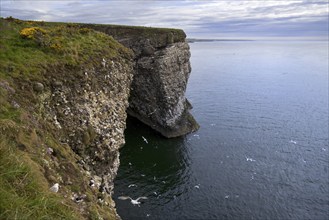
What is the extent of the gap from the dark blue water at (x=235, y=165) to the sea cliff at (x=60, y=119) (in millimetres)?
13488

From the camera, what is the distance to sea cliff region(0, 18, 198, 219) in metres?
9.34

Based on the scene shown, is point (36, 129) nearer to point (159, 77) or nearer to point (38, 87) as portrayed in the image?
point (38, 87)

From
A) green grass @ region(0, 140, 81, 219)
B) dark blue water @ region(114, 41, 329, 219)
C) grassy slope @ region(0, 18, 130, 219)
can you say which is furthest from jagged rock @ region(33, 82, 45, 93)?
dark blue water @ region(114, 41, 329, 219)

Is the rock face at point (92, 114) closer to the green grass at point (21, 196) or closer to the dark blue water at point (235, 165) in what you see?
the green grass at point (21, 196)

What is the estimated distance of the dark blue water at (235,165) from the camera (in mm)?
35719

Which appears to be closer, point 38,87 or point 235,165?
point 38,87

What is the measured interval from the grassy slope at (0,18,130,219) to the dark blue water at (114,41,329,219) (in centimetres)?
1784

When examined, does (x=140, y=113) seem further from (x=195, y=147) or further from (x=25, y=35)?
(x=25, y=35)

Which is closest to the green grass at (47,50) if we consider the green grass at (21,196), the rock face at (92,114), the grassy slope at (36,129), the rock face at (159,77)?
the grassy slope at (36,129)

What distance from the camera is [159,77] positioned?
2212 inches

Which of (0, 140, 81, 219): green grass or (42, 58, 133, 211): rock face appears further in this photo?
(42, 58, 133, 211): rock face

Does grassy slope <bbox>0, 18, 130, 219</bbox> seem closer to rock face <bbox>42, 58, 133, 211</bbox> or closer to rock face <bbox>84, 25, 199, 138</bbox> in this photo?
rock face <bbox>42, 58, 133, 211</bbox>

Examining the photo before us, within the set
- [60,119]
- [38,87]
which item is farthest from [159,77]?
[38,87]

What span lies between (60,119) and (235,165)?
30.9 metres
